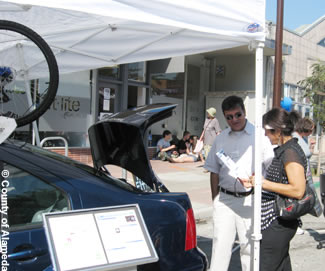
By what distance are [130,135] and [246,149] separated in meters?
1.05

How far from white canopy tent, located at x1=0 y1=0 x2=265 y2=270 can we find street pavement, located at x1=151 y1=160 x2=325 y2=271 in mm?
2079

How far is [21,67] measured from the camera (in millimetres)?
4848

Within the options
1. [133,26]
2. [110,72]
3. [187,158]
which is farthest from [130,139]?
[187,158]

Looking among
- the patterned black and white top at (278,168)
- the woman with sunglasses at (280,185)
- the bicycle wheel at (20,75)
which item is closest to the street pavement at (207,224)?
the woman with sunglasses at (280,185)

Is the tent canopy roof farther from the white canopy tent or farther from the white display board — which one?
the white display board

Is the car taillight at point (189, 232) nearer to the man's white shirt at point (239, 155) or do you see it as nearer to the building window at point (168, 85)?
the man's white shirt at point (239, 155)

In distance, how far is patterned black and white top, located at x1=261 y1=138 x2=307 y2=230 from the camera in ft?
9.09

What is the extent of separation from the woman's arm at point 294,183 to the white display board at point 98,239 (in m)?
1.19

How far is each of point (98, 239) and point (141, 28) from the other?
2258mm

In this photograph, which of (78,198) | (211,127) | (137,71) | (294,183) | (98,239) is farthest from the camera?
(137,71)

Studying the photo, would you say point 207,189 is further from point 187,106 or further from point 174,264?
point 187,106

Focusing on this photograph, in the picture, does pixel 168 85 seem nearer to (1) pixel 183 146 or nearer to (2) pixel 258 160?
(1) pixel 183 146

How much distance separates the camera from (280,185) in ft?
9.07

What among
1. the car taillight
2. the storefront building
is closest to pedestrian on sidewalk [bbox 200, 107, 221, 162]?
the storefront building
